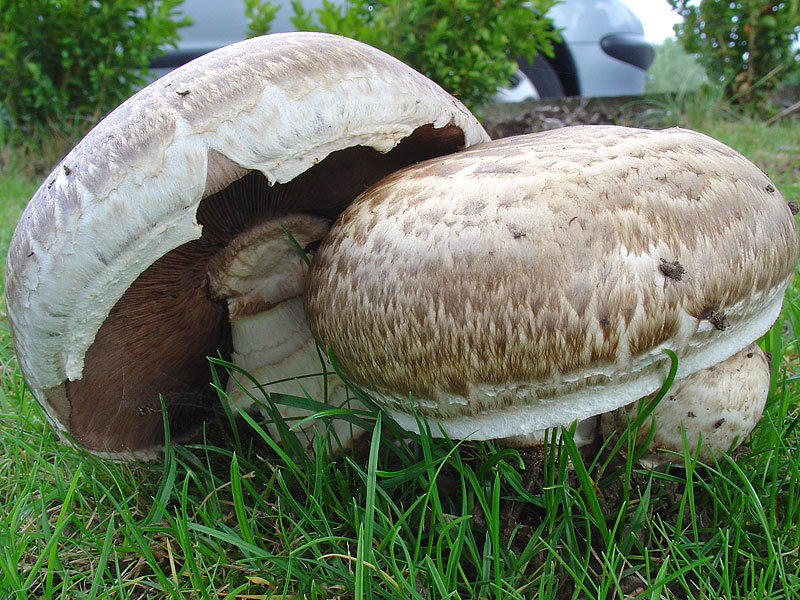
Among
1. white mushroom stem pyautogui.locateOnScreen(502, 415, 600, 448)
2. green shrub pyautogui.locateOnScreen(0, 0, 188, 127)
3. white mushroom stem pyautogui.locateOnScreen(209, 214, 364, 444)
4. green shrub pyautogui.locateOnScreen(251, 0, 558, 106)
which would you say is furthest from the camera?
green shrub pyautogui.locateOnScreen(0, 0, 188, 127)

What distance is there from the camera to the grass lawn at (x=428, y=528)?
123cm

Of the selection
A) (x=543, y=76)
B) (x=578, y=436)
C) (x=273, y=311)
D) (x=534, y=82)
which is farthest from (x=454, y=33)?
(x=578, y=436)

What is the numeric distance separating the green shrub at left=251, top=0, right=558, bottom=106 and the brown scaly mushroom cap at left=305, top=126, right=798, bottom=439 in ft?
11.2

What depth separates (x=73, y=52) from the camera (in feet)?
16.2

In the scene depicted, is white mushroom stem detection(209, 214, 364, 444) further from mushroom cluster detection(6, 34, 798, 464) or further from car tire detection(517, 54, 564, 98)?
car tire detection(517, 54, 564, 98)

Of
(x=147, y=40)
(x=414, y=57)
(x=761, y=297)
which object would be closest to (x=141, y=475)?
(x=761, y=297)

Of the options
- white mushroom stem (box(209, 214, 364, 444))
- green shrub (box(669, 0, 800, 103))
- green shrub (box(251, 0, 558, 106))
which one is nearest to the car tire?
green shrub (box(669, 0, 800, 103))

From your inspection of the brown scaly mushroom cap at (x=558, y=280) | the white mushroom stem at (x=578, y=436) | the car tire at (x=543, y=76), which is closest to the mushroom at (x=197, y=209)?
the brown scaly mushroom cap at (x=558, y=280)

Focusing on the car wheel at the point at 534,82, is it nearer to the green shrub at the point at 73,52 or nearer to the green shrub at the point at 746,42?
the green shrub at the point at 746,42

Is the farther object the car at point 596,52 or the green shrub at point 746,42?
the car at point 596,52

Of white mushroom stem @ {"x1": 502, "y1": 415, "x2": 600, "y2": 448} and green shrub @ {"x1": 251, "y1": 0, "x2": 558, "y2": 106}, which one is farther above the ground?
green shrub @ {"x1": 251, "y1": 0, "x2": 558, "y2": 106}

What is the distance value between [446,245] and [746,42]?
5.61 metres

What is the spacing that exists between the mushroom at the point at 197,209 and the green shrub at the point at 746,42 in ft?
16.3

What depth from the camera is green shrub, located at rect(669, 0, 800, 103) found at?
17.2 feet
